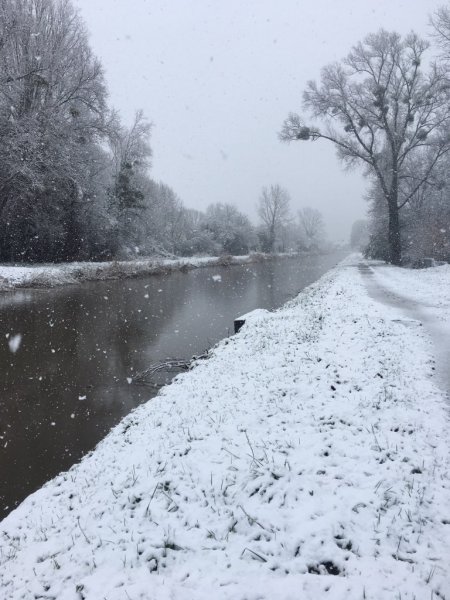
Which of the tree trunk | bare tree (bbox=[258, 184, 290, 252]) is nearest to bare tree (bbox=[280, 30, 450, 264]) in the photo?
the tree trunk

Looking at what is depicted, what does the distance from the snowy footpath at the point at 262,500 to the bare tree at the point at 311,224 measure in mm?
123850

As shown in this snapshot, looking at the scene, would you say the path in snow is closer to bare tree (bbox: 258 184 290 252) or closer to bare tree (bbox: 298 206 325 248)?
bare tree (bbox: 258 184 290 252)

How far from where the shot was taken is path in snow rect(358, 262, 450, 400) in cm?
574

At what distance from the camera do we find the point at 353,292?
1338 cm

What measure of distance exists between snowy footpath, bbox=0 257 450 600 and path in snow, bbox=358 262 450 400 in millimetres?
191

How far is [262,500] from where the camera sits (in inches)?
138

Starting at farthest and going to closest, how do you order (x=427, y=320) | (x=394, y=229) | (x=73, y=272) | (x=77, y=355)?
(x=394, y=229) → (x=73, y=272) → (x=77, y=355) → (x=427, y=320)

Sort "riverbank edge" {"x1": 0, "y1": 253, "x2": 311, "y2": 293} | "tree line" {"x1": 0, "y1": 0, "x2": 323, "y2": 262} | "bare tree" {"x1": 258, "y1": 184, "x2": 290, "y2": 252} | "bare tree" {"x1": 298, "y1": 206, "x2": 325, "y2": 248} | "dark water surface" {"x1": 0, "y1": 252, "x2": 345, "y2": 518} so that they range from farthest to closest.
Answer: "bare tree" {"x1": 298, "y1": 206, "x2": 325, "y2": 248}
"bare tree" {"x1": 258, "y1": 184, "x2": 290, "y2": 252}
"tree line" {"x1": 0, "y1": 0, "x2": 323, "y2": 262}
"riverbank edge" {"x1": 0, "y1": 253, "x2": 311, "y2": 293}
"dark water surface" {"x1": 0, "y1": 252, "x2": 345, "y2": 518}

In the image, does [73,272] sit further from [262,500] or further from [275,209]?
[275,209]

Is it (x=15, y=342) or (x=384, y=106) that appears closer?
(x=15, y=342)

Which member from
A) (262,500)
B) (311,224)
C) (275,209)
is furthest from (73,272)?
(311,224)

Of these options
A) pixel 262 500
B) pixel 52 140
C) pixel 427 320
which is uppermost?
pixel 52 140

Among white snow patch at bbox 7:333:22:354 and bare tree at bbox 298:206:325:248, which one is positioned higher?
bare tree at bbox 298:206:325:248

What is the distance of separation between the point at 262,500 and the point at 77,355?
756 centimetres
